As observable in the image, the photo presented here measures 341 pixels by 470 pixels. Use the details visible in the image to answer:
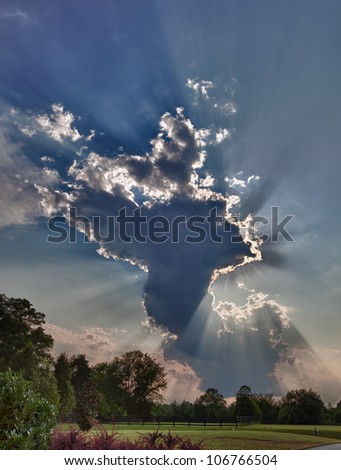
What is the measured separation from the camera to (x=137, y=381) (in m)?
36.0

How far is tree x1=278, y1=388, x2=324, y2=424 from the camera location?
2602cm

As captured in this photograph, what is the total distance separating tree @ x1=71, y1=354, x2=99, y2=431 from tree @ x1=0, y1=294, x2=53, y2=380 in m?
3.97

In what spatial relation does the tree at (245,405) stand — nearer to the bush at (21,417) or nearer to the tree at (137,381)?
the tree at (137,381)

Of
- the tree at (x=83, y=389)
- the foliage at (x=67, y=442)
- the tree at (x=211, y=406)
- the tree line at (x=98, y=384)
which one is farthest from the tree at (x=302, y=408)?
the foliage at (x=67, y=442)

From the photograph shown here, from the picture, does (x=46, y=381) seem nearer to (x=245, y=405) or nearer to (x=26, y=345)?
(x=26, y=345)

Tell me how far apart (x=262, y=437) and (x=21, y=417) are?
658 inches

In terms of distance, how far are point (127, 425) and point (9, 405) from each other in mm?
23727

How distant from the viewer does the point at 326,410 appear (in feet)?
88.4

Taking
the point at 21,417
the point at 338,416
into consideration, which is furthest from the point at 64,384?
the point at 21,417

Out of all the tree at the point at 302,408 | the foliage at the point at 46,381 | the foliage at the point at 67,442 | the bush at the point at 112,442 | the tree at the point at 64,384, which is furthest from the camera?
the tree at the point at 64,384

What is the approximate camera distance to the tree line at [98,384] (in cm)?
2895

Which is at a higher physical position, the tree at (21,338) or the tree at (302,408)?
the tree at (21,338)
